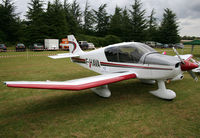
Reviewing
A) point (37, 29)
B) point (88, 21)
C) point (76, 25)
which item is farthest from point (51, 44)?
point (88, 21)

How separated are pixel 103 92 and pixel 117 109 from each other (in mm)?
977

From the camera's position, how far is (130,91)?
5590 millimetres

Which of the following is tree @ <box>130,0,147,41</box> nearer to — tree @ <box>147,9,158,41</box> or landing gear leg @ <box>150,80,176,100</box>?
tree @ <box>147,9,158,41</box>

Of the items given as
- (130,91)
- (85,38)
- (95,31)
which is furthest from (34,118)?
(95,31)

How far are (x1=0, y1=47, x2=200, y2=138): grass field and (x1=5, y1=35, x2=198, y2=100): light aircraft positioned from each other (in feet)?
1.81

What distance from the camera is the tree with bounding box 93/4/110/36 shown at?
5932 cm

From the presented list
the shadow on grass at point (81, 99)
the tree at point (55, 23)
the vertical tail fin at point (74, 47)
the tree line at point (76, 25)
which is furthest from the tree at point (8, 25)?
the shadow on grass at point (81, 99)

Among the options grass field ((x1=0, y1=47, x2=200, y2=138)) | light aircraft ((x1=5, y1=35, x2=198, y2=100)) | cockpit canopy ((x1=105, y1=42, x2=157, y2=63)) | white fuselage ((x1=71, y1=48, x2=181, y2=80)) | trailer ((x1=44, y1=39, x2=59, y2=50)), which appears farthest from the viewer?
trailer ((x1=44, y1=39, x2=59, y2=50))

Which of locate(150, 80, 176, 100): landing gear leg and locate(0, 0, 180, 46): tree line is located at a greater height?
locate(0, 0, 180, 46): tree line

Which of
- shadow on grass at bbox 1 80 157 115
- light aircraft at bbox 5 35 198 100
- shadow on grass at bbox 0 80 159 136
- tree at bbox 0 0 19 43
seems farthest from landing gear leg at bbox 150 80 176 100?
tree at bbox 0 0 19 43

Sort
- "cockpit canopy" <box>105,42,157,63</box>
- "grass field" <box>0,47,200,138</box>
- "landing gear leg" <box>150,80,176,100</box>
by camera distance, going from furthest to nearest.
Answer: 1. "cockpit canopy" <box>105,42,157,63</box>
2. "landing gear leg" <box>150,80,176,100</box>
3. "grass field" <box>0,47,200,138</box>

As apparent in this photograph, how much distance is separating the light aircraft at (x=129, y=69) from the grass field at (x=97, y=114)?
552mm

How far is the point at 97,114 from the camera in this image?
383cm

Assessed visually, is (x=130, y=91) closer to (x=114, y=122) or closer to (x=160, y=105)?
(x=160, y=105)
